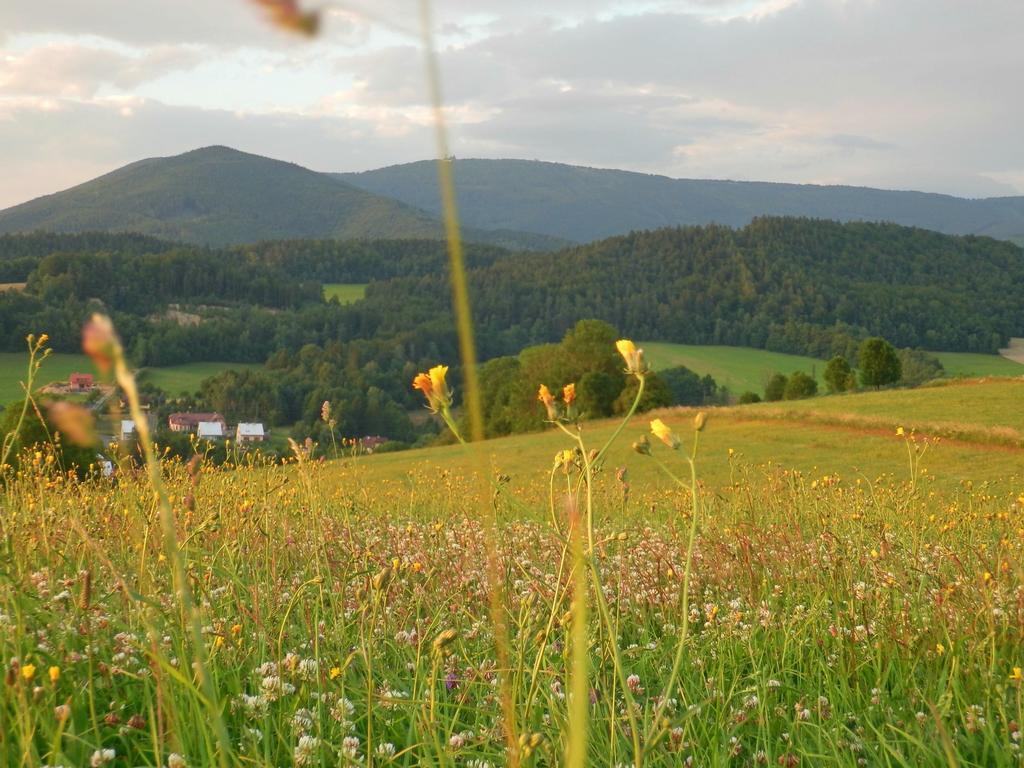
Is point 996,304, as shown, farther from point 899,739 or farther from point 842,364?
point 899,739

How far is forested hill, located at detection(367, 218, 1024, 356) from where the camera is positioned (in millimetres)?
91875

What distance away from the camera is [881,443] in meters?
24.3

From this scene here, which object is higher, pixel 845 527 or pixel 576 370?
pixel 845 527

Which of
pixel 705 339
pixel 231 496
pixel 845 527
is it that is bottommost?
pixel 705 339

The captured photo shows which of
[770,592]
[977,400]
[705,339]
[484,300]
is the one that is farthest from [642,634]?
[484,300]

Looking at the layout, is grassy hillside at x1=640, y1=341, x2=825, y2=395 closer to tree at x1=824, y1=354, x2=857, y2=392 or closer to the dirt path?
tree at x1=824, y1=354, x2=857, y2=392

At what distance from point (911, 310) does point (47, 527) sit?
4098 inches

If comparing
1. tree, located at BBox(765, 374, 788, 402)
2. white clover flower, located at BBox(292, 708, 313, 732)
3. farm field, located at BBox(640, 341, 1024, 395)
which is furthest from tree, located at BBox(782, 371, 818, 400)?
white clover flower, located at BBox(292, 708, 313, 732)

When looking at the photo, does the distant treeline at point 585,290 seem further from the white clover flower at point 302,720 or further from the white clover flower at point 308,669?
the white clover flower at point 302,720

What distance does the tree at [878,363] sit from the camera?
46.0m

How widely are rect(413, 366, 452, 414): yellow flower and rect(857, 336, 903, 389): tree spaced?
158 feet

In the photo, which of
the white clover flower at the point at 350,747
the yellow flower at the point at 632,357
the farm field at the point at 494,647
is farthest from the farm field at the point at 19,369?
the yellow flower at the point at 632,357

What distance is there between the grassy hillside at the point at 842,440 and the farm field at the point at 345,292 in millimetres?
76917

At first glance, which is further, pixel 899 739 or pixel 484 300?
pixel 484 300
